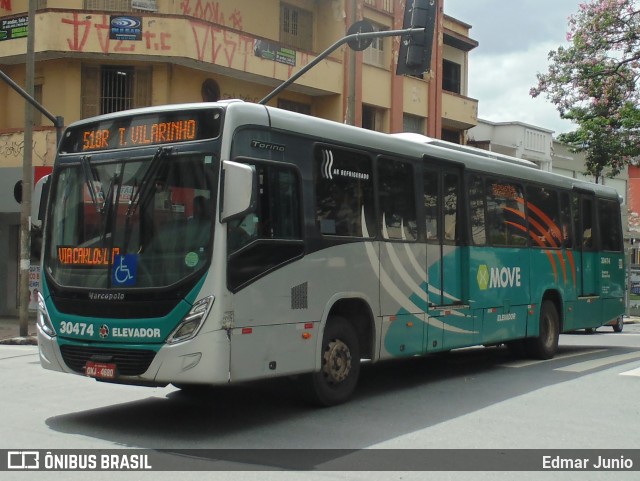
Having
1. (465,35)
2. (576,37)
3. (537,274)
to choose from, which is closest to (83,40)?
(537,274)

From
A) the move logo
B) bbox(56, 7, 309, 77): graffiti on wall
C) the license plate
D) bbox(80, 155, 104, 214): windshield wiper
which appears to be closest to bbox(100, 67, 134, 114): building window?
bbox(56, 7, 309, 77): graffiti on wall

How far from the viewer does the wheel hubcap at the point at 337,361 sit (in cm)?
925

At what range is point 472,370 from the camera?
512 inches

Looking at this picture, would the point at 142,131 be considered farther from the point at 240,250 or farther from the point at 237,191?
the point at 240,250

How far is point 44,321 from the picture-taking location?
870 cm

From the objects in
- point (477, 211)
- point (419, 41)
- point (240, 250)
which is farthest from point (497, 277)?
point (240, 250)

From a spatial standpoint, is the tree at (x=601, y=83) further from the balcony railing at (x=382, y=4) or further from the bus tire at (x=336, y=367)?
the bus tire at (x=336, y=367)

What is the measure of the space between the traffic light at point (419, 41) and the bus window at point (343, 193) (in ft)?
18.9

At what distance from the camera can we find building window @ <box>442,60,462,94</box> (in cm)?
3300

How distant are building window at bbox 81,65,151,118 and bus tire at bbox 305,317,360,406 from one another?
1444 cm

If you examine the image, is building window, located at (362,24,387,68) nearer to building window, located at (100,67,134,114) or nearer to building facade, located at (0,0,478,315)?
building facade, located at (0,0,478,315)

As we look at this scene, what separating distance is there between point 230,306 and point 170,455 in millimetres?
1476

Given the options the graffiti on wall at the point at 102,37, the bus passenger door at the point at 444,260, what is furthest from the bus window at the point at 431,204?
the graffiti on wall at the point at 102,37

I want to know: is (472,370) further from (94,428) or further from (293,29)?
(293,29)
